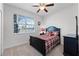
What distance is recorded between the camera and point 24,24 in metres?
1.69

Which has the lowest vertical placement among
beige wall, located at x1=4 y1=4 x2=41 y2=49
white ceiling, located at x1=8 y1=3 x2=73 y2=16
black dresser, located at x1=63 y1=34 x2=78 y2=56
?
black dresser, located at x1=63 y1=34 x2=78 y2=56

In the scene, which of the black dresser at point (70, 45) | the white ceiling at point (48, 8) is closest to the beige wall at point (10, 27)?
the white ceiling at point (48, 8)

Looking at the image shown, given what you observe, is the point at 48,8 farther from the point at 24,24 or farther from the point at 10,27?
the point at 10,27

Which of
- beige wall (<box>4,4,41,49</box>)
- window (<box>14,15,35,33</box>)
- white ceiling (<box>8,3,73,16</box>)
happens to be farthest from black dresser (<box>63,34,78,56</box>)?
beige wall (<box>4,4,41,49</box>)

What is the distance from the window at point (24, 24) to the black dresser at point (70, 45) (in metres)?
0.79

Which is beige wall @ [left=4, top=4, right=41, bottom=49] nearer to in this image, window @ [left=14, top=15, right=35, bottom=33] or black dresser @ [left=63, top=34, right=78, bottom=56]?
window @ [left=14, top=15, right=35, bottom=33]

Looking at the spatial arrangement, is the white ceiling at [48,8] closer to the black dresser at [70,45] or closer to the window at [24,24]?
the window at [24,24]

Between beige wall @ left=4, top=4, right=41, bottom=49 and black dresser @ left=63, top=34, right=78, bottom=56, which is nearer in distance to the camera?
beige wall @ left=4, top=4, right=41, bottom=49

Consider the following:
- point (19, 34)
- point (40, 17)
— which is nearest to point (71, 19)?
point (40, 17)

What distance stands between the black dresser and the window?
0.79 m

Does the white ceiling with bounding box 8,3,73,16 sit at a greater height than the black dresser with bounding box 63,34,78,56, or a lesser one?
greater

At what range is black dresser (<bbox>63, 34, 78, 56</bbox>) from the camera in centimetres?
171

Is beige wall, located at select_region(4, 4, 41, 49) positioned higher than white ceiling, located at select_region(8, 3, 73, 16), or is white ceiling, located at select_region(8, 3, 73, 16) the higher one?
white ceiling, located at select_region(8, 3, 73, 16)

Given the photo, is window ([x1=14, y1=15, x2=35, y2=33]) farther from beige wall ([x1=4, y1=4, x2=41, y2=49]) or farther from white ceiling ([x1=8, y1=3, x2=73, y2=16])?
white ceiling ([x1=8, y1=3, x2=73, y2=16])
